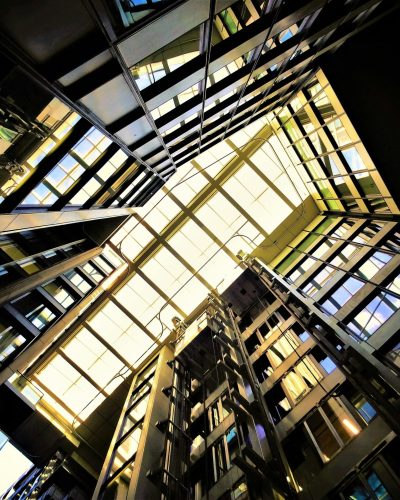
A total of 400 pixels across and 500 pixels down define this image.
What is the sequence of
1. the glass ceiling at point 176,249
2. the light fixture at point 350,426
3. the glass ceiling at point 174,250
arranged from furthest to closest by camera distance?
1. the glass ceiling at point 174,250
2. the glass ceiling at point 176,249
3. the light fixture at point 350,426

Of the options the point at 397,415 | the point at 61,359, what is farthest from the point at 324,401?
the point at 61,359

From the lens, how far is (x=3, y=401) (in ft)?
47.1

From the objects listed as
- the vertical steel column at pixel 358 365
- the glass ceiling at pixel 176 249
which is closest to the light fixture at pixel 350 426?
the vertical steel column at pixel 358 365

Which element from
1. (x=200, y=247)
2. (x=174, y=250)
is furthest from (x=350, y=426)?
(x=174, y=250)

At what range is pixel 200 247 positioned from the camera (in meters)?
26.4

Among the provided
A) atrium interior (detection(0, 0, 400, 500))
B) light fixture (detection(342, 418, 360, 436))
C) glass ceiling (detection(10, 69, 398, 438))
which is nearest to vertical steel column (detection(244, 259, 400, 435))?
atrium interior (detection(0, 0, 400, 500))

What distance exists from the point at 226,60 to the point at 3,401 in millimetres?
15830

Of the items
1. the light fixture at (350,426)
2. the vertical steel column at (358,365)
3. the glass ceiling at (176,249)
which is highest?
the glass ceiling at (176,249)

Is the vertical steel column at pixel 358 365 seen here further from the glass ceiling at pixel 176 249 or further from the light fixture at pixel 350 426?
the glass ceiling at pixel 176 249

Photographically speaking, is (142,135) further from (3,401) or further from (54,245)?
(3,401)

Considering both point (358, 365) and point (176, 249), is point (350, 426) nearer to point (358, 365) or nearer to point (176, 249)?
point (358, 365)

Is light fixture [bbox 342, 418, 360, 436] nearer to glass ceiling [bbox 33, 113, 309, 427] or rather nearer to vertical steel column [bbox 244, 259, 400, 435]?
vertical steel column [bbox 244, 259, 400, 435]

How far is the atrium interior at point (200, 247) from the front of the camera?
21.6 feet

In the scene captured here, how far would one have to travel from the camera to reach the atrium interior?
6570 millimetres
